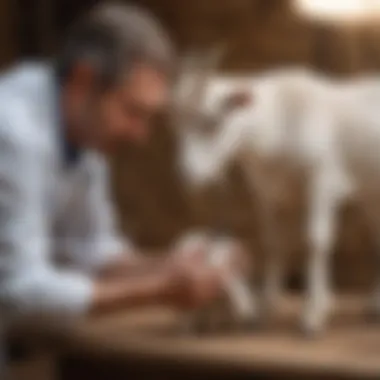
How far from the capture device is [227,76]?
762mm

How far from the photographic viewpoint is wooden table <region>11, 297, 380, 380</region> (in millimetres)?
755

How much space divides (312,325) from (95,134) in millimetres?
215

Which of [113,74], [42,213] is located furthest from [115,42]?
[42,213]

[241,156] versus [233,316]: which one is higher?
[241,156]

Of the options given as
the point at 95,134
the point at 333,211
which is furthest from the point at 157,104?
the point at 333,211

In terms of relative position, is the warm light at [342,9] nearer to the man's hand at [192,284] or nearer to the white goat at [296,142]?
the white goat at [296,142]

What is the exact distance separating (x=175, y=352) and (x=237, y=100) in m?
0.19

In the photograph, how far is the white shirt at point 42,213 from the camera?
73 cm

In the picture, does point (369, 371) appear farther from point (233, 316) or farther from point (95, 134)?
point (95, 134)

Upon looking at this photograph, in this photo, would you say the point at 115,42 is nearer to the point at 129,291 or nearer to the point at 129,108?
the point at 129,108

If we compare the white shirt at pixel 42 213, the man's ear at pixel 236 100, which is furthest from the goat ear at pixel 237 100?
the white shirt at pixel 42 213

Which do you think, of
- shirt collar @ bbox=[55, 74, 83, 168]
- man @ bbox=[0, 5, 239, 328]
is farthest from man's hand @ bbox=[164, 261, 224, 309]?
shirt collar @ bbox=[55, 74, 83, 168]

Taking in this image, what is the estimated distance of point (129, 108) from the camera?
2.47 feet

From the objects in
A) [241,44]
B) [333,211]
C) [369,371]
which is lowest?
[369,371]
